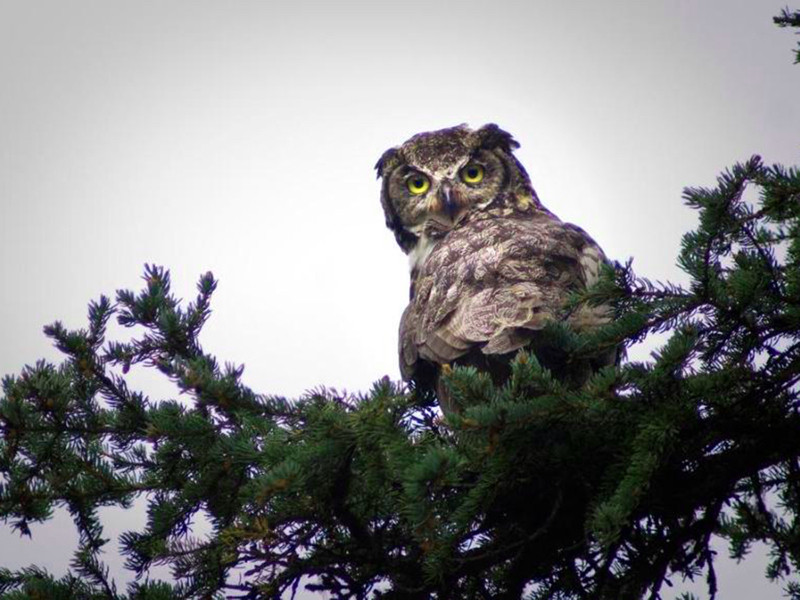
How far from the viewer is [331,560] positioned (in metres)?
2.52

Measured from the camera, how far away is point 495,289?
351 centimetres

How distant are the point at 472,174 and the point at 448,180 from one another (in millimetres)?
224

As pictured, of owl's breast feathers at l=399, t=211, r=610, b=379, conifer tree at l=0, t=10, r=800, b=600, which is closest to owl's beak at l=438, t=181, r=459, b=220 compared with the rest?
owl's breast feathers at l=399, t=211, r=610, b=379

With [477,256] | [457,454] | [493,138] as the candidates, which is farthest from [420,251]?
[457,454]

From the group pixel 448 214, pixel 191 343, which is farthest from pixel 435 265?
pixel 191 343

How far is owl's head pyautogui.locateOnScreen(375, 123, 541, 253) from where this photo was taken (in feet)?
16.3

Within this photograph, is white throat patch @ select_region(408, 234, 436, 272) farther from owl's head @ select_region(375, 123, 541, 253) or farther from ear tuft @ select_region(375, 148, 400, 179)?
ear tuft @ select_region(375, 148, 400, 179)

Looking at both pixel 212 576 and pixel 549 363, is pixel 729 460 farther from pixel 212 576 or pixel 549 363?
pixel 212 576

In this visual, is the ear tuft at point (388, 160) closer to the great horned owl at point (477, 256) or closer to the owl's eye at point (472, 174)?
the great horned owl at point (477, 256)

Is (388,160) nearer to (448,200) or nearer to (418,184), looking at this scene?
(418,184)

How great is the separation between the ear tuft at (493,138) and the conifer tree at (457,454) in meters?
2.55

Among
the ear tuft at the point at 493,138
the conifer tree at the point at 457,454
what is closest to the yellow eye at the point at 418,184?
the ear tuft at the point at 493,138

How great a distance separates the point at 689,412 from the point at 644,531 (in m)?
0.46

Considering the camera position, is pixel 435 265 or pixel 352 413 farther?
pixel 435 265
